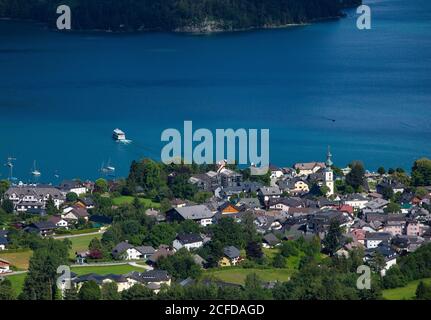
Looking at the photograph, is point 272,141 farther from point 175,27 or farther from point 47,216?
point 175,27

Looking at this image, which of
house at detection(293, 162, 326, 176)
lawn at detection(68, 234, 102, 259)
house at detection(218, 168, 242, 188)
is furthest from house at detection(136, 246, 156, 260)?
house at detection(293, 162, 326, 176)

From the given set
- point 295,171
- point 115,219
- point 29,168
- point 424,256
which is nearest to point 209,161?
point 295,171

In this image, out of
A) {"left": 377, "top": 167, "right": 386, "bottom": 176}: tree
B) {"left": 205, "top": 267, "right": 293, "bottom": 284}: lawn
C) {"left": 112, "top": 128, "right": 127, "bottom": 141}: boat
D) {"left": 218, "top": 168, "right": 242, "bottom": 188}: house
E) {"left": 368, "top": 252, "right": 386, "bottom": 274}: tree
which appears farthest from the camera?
{"left": 112, "top": 128, "right": 127, "bottom": 141}: boat

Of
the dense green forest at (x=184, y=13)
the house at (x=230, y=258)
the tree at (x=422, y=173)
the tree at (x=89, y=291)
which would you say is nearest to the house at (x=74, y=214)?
the house at (x=230, y=258)

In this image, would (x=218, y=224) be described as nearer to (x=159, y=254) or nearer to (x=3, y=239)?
(x=159, y=254)

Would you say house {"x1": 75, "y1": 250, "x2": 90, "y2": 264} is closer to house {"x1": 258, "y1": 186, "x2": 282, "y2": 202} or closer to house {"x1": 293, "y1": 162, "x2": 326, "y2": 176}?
house {"x1": 258, "y1": 186, "x2": 282, "y2": 202}

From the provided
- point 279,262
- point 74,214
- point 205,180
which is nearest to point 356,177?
point 205,180

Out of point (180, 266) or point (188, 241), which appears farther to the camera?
point (188, 241)
